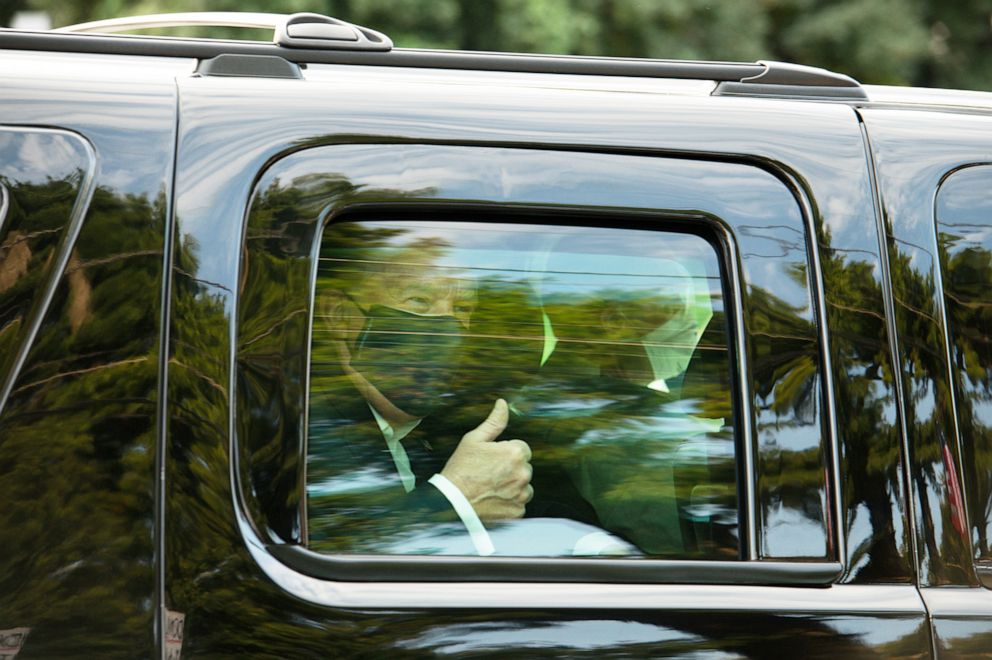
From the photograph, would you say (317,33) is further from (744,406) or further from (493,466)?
(744,406)

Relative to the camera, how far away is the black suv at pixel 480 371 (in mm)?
1354

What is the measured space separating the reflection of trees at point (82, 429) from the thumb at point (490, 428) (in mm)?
416

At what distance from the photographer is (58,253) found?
1378 mm

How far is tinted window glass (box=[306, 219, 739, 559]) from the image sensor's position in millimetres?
1492

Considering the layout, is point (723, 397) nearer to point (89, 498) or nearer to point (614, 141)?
point (614, 141)

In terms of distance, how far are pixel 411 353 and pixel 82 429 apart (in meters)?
0.42

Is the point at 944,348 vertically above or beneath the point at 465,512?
above

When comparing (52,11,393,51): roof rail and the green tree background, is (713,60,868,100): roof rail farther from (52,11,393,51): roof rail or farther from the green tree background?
the green tree background

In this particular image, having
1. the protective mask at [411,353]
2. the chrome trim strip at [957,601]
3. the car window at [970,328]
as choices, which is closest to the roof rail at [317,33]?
the protective mask at [411,353]

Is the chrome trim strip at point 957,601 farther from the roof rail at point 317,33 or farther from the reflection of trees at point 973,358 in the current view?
the roof rail at point 317,33

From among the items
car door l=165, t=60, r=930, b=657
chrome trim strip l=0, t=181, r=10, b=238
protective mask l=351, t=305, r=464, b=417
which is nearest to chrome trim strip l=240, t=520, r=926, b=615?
car door l=165, t=60, r=930, b=657

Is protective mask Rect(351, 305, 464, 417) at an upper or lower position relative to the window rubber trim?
upper

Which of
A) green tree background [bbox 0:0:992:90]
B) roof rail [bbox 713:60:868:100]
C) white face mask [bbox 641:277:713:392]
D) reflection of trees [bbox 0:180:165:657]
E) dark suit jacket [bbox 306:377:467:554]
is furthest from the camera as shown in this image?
green tree background [bbox 0:0:992:90]

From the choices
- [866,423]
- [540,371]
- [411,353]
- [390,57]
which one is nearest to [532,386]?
[540,371]
